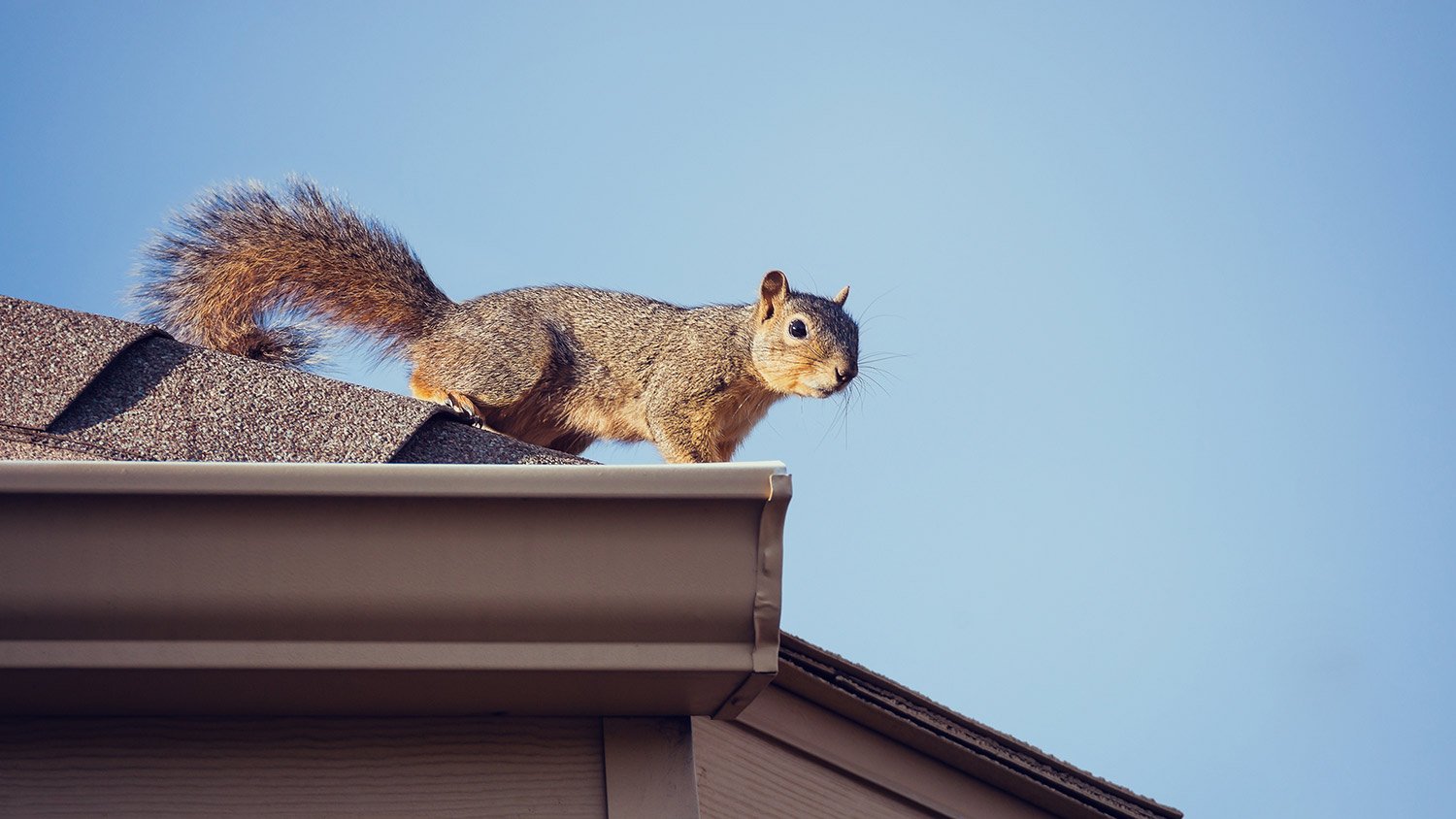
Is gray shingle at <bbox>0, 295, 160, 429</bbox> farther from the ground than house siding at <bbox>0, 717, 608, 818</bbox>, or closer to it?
farther from the ground

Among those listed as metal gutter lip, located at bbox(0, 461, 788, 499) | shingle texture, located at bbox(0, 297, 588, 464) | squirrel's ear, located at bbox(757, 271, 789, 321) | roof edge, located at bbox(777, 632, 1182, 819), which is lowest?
metal gutter lip, located at bbox(0, 461, 788, 499)

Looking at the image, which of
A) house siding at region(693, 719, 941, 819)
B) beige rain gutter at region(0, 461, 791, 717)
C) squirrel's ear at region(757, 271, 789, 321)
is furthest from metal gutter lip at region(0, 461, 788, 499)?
squirrel's ear at region(757, 271, 789, 321)

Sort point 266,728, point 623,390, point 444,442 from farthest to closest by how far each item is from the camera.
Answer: point 623,390, point 444,442, point 266,728

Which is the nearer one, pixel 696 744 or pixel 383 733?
pixel 383 733

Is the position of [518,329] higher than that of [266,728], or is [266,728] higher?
[518,329]

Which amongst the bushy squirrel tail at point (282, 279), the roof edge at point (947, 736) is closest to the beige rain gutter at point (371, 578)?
the roof edge at point (947, 736)

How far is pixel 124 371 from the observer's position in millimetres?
1746

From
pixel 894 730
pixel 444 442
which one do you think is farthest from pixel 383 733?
pixel 894 730

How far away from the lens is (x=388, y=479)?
1341mm

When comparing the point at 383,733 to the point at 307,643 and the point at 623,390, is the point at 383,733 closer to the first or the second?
the point at 307,643

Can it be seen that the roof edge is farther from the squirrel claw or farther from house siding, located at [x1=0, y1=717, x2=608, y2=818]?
the squirrel claw

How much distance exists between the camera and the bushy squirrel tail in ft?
12.3

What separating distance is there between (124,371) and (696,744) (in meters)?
0.87

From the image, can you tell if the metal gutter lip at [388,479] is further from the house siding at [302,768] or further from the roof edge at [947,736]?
the roof edge at [947,736]
